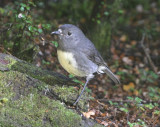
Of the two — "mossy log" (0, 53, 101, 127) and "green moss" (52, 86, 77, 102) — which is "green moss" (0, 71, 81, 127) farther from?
"green moss" (52, 86, 77, 102)

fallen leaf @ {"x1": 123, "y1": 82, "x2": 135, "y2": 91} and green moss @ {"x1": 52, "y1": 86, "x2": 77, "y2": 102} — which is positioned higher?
green moss @ {"x1": 52, "y1": 86, "x2": 77, "y2": 102}

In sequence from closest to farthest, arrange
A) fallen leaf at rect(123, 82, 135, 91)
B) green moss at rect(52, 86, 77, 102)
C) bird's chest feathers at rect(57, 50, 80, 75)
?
green moss at rect(52, 86, 77, 102), bird's chest feathers at rect(57, 50, 80, 75), fallen leaf at rect(123, 82, 135, 91)

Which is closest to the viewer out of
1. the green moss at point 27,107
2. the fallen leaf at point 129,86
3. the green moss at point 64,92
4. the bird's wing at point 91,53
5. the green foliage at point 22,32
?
the green moss at point 27,107

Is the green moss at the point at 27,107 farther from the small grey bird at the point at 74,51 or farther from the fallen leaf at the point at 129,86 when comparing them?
the fallen leaf at the point at 129,86

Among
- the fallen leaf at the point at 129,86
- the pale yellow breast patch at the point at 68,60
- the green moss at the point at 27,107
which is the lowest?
the fallen leaf at the point at 129,86

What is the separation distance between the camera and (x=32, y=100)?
12.9ft

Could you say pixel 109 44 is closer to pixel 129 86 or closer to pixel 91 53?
pixel 129 86

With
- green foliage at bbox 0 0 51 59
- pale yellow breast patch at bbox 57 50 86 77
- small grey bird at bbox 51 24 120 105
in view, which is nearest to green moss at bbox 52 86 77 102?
small grey bird at bbox 51 24 120 105

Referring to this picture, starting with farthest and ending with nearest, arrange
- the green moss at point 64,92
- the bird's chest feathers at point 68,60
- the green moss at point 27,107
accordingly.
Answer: the bird's chest feathers at point 68,60 → the green moss at point 64,92 → the green moss at point 27,107

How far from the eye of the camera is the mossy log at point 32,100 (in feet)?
12.0

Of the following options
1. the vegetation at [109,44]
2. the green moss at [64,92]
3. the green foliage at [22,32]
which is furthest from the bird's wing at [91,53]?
the green foliage at [22,32]

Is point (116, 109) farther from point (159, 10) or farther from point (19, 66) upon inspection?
point (159, 10)

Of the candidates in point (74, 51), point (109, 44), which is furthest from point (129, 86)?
point (74, 51)

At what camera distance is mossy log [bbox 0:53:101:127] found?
3.65m
